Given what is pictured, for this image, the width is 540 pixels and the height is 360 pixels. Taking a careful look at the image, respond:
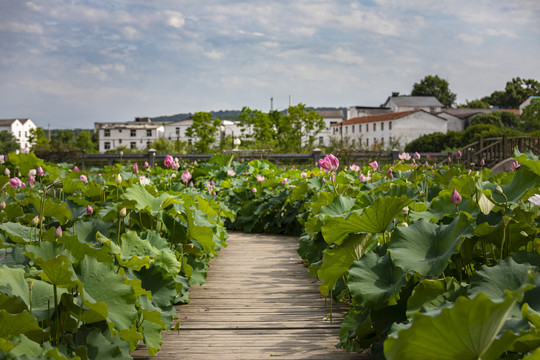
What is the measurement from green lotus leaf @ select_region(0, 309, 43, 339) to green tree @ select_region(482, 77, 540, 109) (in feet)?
283

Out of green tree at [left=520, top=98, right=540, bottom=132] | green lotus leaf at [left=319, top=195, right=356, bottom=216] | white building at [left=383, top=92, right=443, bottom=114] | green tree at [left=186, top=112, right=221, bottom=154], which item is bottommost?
green lotus leaf at [left=319, top=195, right=356, bottom=216]

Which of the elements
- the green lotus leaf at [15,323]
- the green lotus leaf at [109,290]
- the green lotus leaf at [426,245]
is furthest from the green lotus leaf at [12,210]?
the green lotus leaf at [426,245]

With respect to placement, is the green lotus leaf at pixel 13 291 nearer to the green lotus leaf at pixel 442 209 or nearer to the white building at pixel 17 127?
the green lotus leaf at pixel 442 209

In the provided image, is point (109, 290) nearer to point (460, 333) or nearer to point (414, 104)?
point (460, 333)

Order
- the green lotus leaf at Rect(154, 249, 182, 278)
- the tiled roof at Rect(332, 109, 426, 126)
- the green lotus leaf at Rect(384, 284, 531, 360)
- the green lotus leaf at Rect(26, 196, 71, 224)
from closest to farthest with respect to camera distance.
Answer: the green lotus leaf at Rect(384, 284, 531, 360)
the green lotus leaf at Rect(154, 249, 182, 278)
the green lotus leaf at Rect(26, 196, 71, 224)
the tiled roof at Rect(332, 109, 426, 126)

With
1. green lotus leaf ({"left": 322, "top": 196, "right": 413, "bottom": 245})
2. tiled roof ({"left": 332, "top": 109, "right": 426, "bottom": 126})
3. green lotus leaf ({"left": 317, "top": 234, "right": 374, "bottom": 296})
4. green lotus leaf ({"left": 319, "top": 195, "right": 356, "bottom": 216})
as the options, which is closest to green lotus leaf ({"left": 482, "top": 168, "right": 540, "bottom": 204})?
green lotus leaf ({"left": 322, "top": 196, "right": 413, "bottom": 245})

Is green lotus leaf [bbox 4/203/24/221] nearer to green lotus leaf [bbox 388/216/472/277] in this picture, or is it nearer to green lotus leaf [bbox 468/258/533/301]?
green lotus leaf [bbox 388/216/472/277]

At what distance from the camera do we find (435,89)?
262ft

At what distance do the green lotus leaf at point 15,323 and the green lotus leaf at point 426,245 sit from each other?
1.36 m

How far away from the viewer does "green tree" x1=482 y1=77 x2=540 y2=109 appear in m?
79.1

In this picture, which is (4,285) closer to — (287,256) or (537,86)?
(287,256)

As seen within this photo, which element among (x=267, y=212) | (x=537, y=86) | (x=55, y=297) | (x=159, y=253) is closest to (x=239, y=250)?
(x=267, y=212)

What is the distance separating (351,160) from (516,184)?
15136mm

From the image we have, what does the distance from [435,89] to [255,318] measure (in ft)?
269
